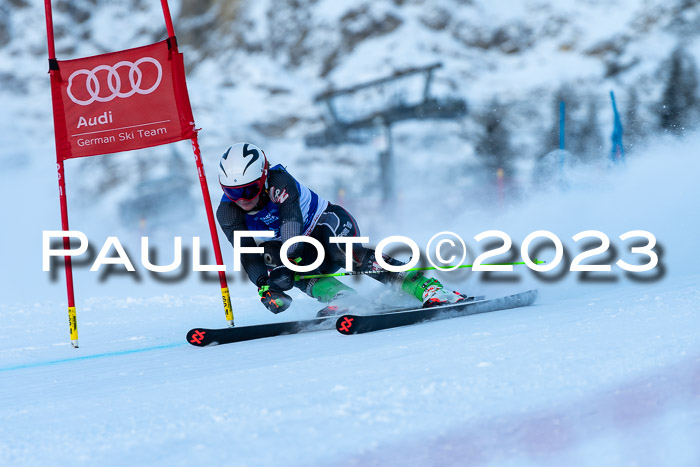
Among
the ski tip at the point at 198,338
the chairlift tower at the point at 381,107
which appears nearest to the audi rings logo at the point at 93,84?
the ski tip at the point at 198,338

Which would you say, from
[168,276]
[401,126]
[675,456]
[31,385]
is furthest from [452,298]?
[401,126]

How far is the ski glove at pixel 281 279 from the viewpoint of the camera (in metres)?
4.22

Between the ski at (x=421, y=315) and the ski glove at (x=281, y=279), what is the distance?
597 millimetres

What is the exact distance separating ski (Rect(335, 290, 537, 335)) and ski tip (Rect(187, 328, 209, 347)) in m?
0.75

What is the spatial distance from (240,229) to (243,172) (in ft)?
1.56

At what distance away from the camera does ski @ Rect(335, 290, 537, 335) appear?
11.9ft

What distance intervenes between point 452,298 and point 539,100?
56.9 ft

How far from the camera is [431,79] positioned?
2083 cm

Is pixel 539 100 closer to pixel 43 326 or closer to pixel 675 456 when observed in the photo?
pixel 43 326

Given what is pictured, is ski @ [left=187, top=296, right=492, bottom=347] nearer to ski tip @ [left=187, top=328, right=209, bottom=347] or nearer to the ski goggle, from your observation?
ski tip @ [left=187, top=328, right=209, bottom=347]

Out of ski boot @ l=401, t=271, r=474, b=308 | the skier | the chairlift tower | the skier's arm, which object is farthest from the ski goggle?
the chairlift tower

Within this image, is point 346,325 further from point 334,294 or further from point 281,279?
point 334,294

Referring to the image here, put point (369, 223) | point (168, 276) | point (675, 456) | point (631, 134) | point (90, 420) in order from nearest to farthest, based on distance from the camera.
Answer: point (675, 456) → point (90, 420) → point (168, 276) → point (369, 223) → point (631, 134)

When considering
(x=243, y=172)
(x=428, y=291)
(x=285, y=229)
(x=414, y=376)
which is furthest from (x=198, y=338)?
(x=414, y=376)
